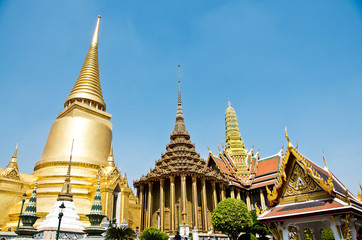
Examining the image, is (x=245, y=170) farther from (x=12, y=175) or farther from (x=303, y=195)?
(x=303, y=195)

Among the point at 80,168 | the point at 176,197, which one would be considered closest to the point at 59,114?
the point at 80,168

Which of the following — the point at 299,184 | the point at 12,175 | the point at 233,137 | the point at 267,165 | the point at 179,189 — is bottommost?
the point at 299,184

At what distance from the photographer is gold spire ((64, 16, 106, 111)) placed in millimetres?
27938

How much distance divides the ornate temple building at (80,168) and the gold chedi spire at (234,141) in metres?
18.6

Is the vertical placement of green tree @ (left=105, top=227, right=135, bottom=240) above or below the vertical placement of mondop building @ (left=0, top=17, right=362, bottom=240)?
below

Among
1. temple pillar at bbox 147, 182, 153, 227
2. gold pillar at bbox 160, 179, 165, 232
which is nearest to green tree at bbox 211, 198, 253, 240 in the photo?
gold pillar at bbox 160, 179, 165, 232

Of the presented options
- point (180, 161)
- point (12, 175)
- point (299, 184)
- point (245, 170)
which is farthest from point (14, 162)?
point (245, 170)

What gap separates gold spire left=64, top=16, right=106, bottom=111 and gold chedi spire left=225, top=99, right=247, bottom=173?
65.6 feet

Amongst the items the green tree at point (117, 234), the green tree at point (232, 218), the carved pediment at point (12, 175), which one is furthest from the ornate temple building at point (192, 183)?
the green tree at point (117, 234)

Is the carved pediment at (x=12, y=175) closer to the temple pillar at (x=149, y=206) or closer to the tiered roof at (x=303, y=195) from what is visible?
the temple pillar at (x=149, y=206)

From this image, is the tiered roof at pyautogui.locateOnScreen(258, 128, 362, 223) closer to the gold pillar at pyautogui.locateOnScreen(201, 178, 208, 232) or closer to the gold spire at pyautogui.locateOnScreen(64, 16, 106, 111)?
the gold pillar at pyautogui.locateOnScreen(201, 178, 208, 232)

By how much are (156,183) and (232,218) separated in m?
12.7

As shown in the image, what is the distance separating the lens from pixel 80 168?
23.1 meters

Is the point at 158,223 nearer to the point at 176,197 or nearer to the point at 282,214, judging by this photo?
the point at 176,197
